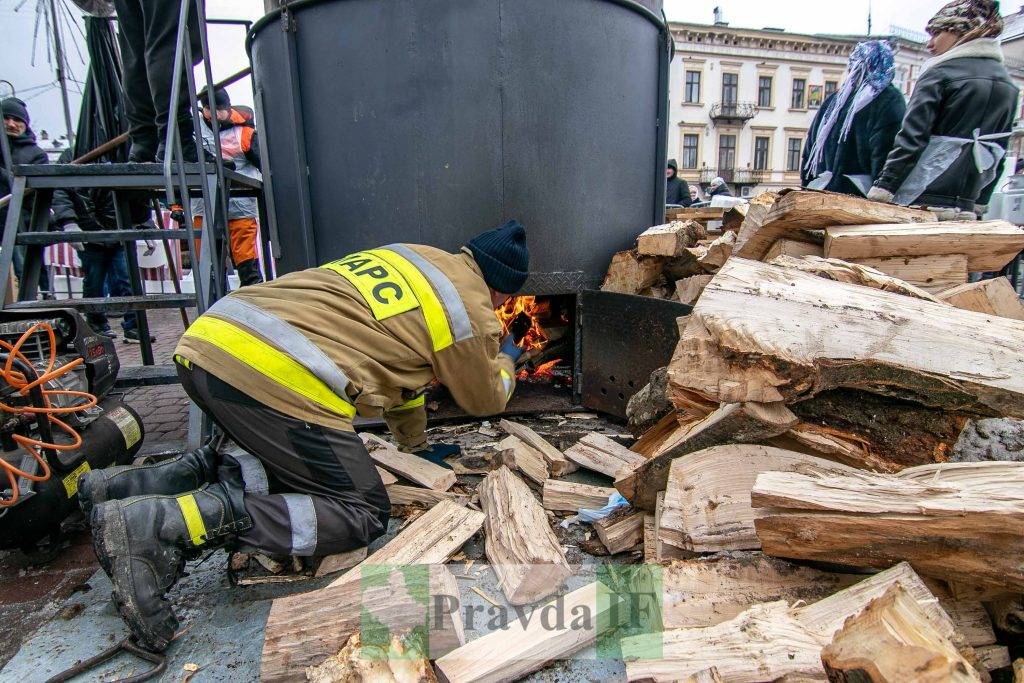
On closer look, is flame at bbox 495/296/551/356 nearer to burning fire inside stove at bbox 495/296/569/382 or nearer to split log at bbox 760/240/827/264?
burning fire inside stove at bbox 495/296/569/382

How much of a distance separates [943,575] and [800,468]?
0.48 m

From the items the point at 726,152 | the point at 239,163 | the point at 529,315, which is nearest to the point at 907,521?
the point at 529,315

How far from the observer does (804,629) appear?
1464 millimetres

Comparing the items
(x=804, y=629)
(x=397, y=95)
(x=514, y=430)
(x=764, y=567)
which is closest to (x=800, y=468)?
(x=764, y=567)

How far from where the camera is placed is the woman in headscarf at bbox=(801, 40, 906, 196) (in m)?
4.55

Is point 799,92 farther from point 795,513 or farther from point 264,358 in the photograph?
point 264,358

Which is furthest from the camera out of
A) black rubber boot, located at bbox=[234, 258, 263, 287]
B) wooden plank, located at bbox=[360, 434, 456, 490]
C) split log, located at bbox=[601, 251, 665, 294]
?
black rubber boot, located at bbox=[234, 258, 263, 287]

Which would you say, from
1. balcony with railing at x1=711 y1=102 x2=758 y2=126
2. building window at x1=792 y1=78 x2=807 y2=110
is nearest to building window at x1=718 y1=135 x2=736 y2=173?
balcony with railing at x1=711 y1=102 x2=758 y2=126

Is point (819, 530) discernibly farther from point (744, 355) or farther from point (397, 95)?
point (397, 95)

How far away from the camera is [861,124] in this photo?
4.69 meters

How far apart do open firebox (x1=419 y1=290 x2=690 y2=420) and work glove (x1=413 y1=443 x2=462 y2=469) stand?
1.84ft

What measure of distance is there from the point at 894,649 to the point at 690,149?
132ft

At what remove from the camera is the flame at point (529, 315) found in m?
4.21

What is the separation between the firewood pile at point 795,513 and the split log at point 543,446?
0.32 metres
